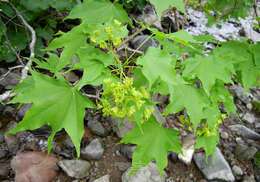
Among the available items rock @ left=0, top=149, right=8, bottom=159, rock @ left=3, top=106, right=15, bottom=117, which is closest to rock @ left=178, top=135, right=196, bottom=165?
rock @ left=0, top=149, right=8, bottom=159

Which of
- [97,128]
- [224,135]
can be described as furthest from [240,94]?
[97,128]

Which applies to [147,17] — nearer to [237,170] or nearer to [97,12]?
[97,12]

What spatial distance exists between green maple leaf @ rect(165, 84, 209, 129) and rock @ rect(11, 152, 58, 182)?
1292 mm

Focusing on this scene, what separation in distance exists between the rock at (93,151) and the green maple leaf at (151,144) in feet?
2.42

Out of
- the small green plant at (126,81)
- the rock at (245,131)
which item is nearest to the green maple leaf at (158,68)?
the small green plant at (126,81)

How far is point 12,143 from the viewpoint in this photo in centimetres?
188

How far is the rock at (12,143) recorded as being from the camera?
6.07 ft

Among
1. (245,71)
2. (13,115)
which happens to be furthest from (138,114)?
(13,115)

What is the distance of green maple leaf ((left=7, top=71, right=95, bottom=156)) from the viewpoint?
0.82m

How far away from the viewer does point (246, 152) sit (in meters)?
2.21

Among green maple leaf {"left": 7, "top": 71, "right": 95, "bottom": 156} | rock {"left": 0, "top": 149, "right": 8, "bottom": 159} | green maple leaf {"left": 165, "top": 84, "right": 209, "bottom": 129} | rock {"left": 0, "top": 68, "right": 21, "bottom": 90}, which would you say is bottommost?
rock {"left": 0, "top": 149, "right": 8, "bottom": 159}

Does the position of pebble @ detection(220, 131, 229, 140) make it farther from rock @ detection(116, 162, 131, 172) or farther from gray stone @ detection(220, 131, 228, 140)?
rock @ detection(116, 162, 131, 172)

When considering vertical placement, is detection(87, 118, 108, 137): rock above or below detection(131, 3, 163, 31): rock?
below

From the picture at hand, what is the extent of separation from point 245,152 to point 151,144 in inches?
60.1
